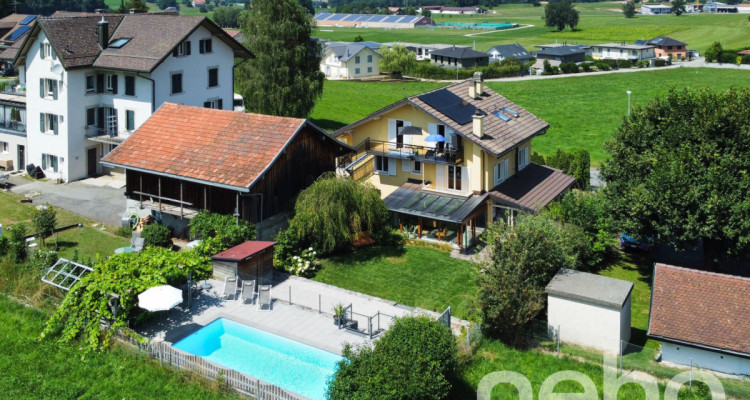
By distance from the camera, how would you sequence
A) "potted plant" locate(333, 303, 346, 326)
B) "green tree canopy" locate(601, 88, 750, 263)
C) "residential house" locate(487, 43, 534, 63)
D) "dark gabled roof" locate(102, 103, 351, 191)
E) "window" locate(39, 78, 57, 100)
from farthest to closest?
"residential house" locate(487, 43, 534, 63) → "window" locate(39, 78, 57, 100) → "dark gabled roof" locate(102, 103, 351, 191) → "green tree canopy" locate(601, 88, 750, 263) → "potted plant" locate(333, 303, 346, 326)

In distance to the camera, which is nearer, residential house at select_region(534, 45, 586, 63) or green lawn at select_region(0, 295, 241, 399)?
green lawn at select_region(0, 295, 241, 399)

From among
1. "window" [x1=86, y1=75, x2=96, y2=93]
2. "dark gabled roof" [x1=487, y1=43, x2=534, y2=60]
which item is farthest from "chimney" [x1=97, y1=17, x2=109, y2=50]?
"dark gabled roof" [x1=487, y1=43, x2=534, y2=60]

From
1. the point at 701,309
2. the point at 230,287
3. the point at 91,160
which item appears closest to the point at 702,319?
the point at 701,309

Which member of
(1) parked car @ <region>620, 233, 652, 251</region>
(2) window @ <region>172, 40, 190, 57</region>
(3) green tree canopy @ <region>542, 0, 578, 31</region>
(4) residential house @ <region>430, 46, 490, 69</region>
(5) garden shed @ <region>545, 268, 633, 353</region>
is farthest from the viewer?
(3) green tree canopy @ <region>542, 0, 578, 31</region>

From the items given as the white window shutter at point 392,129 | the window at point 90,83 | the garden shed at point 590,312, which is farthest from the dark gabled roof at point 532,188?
the window at point 90,83

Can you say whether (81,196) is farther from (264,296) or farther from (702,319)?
(702,319)

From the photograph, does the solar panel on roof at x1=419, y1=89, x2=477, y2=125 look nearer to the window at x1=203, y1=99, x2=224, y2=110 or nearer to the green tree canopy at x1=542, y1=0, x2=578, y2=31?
the window at x1=203, y1=99, x2=224, y2=110
